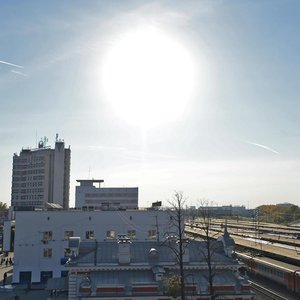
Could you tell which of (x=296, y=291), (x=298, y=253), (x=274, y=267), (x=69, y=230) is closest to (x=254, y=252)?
(x=298, y=253)

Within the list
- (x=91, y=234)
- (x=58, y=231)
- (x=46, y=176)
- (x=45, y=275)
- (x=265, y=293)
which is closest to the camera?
(x=265, y=293)

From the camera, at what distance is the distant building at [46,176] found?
146125 mm

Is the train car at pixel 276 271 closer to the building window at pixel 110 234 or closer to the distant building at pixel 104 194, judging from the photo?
the building window at pixel 110 234

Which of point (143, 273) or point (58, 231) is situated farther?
point (58, 231)

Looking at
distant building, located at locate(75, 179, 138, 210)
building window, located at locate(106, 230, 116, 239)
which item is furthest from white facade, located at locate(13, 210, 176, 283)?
distant building, located at locate(75, 179, 138, 210)

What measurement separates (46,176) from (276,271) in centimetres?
11399

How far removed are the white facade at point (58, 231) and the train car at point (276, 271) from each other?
11466mm

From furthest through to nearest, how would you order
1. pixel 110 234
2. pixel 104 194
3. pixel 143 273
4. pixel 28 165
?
pixel 28 165 < pixel 104 194 < pixel 110 234 < pixel 143 273

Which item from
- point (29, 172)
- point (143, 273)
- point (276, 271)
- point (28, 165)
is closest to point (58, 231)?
point (143, 273)

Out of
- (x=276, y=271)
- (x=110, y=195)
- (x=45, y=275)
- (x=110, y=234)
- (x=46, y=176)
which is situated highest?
(x=46, y=176)

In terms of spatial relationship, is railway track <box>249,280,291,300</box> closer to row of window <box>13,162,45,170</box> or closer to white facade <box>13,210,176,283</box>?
white facade <box>13,210,176,283</box>

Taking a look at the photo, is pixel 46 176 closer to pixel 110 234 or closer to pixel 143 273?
pixel 110 234

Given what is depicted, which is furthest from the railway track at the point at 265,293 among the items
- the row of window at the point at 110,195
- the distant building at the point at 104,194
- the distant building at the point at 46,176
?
the distant building at the point at 46,176

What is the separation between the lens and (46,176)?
14700 cm
